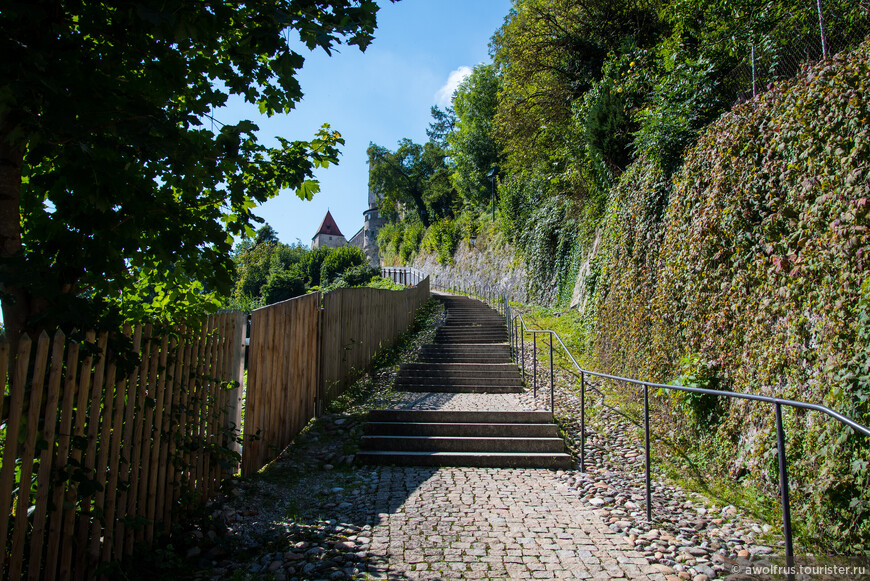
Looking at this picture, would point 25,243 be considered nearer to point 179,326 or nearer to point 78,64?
point 179,326

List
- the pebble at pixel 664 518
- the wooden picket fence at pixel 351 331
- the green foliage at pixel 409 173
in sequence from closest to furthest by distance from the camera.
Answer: the pebble at pixel 664 518
the wooden picket fence at pixel 351 331
the green foliage at pixel 409 173

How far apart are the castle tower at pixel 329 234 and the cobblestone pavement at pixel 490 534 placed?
3438 inches

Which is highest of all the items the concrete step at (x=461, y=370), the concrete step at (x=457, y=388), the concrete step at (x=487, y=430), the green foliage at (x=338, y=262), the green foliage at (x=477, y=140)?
the green foliage at (x=477, y=140)

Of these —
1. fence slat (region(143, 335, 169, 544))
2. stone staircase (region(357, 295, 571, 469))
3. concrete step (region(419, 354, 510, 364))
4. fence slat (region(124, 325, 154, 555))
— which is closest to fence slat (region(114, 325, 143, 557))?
fence slat (region(124, 325, 154, 555))

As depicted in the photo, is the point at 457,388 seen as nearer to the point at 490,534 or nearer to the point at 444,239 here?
the point at 490,534

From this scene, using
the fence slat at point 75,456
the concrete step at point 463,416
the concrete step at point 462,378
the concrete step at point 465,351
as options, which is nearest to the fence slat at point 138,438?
the fence slat at point 75,456

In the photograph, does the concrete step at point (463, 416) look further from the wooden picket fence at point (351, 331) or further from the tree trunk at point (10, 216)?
the tree trunk at point (10, 216)

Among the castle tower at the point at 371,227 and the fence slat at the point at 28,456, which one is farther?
the castle tower at the point at 371,227

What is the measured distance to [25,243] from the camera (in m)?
2.88

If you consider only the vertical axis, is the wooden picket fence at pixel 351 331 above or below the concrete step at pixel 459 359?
above

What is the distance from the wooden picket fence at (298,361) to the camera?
4875 mm

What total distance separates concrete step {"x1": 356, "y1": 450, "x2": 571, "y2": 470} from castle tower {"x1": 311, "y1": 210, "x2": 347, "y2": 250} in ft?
283

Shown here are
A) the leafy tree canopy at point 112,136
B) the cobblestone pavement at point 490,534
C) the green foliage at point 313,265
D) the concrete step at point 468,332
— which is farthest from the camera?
the green foliage at point 313,265

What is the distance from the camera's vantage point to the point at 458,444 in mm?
5906
